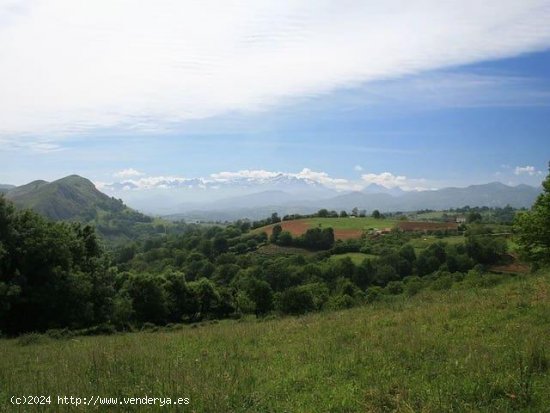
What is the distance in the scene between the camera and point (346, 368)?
25.2 feet

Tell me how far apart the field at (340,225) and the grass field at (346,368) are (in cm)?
11417

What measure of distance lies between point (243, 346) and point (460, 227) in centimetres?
13019

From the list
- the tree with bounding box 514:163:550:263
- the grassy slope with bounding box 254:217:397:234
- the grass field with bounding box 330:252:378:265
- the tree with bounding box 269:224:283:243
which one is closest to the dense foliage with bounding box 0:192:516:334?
the tree with bounding box 269:224:283:243

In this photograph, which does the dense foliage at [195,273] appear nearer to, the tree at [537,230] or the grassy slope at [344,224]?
the tree at [537,230]

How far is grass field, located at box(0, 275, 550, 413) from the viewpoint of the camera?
5.89 metres

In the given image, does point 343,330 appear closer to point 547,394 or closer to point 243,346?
point 243,346

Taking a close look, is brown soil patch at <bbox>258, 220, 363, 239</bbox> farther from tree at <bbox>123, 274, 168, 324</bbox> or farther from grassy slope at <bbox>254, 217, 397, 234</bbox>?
tree at <bbox>123, 274, 168, 324</bbox>

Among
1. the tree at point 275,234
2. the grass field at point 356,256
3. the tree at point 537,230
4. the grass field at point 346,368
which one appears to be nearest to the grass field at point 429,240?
the grass field at point 356,256

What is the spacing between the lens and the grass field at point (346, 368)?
5891 millimetres

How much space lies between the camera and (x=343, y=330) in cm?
1178

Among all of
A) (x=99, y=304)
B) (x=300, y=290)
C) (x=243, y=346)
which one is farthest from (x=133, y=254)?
(x=243, y=346)

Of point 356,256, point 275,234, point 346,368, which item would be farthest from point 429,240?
point 346,368

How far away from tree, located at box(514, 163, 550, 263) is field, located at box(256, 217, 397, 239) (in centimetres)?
8374

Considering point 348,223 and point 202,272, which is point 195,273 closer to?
point 202,272
